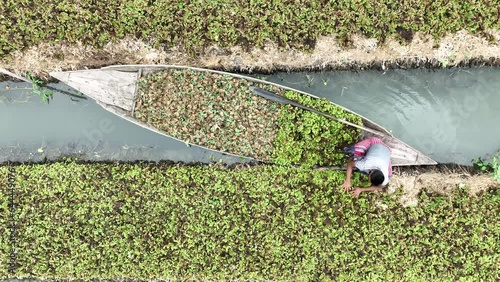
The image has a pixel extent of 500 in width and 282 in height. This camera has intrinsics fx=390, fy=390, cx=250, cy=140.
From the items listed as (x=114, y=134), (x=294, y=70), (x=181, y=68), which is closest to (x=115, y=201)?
(x=114, y=134)

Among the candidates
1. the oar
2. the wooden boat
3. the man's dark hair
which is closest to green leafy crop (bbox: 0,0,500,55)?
the wooden boat

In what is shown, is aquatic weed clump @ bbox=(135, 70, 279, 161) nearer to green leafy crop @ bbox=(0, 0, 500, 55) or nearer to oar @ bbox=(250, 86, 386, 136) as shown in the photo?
oar @ bbox=(250, 86, 386, 136)

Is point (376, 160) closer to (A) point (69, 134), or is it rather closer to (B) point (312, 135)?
(B) point (312, 135)

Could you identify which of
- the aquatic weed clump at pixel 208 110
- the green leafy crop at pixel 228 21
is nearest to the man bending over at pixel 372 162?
the aquatic weed clump at pixel 208 110

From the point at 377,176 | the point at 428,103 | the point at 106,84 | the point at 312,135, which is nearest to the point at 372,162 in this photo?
the point at 377,176

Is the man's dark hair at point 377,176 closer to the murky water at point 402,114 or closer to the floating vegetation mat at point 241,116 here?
the floating vegetation mat at point 241,116
